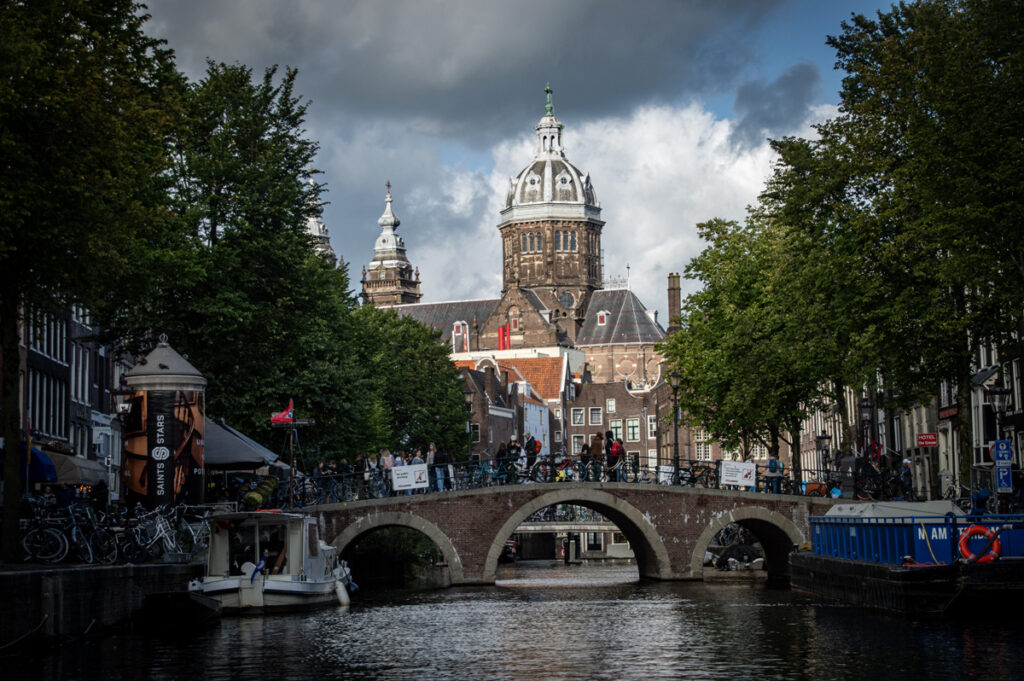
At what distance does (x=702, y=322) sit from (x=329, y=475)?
58.7ft

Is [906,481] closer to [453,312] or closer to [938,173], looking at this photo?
[938,173]

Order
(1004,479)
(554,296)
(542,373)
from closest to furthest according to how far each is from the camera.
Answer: (1004,479) → (542,373) → (554,296)

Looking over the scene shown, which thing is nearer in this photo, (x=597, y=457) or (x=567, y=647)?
(x=567, y=647)

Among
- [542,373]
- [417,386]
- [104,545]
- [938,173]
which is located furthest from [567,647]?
[542,373]

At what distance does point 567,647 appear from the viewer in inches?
1111

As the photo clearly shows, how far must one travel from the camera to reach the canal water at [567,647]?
23.6 m

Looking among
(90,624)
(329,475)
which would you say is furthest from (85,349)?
(90,624)

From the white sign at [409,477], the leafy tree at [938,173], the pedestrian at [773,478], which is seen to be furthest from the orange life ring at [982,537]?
the white sign at [409,477]

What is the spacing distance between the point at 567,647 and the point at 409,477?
2266cm

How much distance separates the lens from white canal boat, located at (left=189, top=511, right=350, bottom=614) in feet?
120

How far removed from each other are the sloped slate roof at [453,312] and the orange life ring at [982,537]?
152 m

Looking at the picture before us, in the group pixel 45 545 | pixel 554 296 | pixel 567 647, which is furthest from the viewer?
pixel 554 296

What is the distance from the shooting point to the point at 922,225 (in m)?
37.0

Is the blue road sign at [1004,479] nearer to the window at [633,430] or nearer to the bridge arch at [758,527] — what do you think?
the bridge arch at [758,527]
